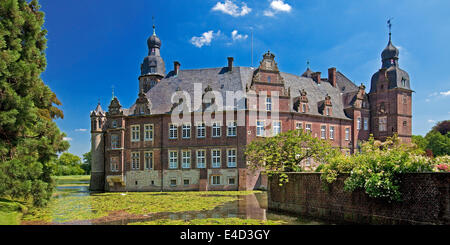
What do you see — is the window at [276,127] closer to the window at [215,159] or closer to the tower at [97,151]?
the window at [215,159]

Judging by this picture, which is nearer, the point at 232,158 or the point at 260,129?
the point at 232,158

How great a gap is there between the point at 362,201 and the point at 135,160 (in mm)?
26244

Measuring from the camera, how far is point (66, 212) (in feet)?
58.1

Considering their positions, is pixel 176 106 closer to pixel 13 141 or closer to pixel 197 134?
pixel 197 134

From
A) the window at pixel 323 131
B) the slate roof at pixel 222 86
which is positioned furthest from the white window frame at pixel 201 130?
the window at pixel 323 131

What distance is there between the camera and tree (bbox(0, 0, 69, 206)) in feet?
47.1

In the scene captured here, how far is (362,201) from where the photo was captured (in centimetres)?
1238

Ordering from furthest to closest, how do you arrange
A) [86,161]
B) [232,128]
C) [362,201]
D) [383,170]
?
[86,161], [232,128], [362,201], [383,170]

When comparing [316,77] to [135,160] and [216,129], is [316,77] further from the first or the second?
[135,160]

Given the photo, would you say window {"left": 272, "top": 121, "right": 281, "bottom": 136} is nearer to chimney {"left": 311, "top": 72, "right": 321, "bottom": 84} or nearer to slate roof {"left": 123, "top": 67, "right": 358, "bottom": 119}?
slate roof {"left": 123, "top": 67, "right": 358, "bottom": 119}

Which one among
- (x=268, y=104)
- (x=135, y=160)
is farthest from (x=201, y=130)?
(x=135, y=160)

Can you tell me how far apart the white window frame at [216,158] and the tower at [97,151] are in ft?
46.4
